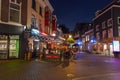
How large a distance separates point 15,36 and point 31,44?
4.38m

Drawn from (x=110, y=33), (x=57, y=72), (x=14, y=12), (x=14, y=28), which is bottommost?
(x=57, y=72)

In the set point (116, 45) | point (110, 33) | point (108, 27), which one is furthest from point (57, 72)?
point (108, 27)

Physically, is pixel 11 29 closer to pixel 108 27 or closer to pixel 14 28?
pixel 14 28

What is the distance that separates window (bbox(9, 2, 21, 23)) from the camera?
2834 cm

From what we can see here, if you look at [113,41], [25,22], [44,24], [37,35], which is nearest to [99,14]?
[113,41]

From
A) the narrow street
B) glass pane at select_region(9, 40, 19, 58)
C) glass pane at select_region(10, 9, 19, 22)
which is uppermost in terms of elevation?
glass pane at select_region(10, 9, 19, 22)

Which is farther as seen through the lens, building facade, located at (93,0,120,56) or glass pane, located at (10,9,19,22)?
building facade, located at (93,0,120,56)

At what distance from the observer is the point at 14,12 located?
28781 mm

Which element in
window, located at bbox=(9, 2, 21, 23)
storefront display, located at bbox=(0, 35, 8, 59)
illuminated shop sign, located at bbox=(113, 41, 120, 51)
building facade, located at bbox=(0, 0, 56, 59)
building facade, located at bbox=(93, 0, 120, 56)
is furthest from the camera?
building facade, located at bbox=(93, 0, 120, 56)

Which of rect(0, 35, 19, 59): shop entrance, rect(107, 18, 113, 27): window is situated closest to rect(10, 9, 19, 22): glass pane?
rect(0, 35, 19, 59): shop entrance

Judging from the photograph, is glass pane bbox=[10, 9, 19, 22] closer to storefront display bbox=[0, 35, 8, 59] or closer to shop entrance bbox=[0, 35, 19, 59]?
shop entrance bbox=[0, 35, 19, 59]

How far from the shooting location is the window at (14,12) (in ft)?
93.0

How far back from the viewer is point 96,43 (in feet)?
244

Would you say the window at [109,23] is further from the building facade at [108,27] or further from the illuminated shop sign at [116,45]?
the illuminated shop sign at [116,45]
